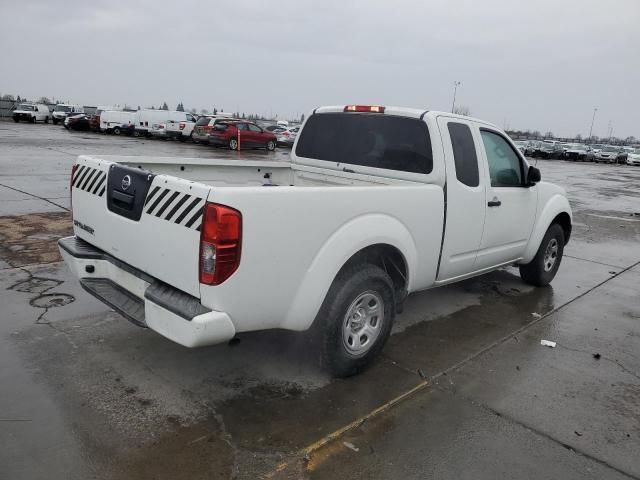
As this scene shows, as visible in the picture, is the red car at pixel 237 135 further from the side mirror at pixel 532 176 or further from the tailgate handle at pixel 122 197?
the tailgate handle at pixel 122 197

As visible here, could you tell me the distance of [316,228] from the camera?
315cm

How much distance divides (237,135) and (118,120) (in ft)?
38.1

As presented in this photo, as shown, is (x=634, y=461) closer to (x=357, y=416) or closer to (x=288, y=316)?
(x=357, y=416)

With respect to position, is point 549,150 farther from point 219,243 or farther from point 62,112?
point 219,243

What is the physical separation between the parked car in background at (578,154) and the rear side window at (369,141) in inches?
1876

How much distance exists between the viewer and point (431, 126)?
4301 millimetres

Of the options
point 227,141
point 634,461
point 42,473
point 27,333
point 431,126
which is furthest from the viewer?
point 227,141

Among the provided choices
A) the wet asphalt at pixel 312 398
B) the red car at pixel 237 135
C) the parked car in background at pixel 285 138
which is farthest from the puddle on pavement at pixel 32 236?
the parked car in background at pixel 285 138

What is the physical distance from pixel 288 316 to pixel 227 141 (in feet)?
79.2

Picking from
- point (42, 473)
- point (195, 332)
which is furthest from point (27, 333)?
point (195, 332)

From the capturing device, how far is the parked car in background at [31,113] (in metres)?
41.2

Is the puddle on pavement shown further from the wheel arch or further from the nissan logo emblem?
the wheel arch

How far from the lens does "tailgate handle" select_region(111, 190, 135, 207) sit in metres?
3.29

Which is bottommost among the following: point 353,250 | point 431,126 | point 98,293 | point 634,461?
point 634,461
